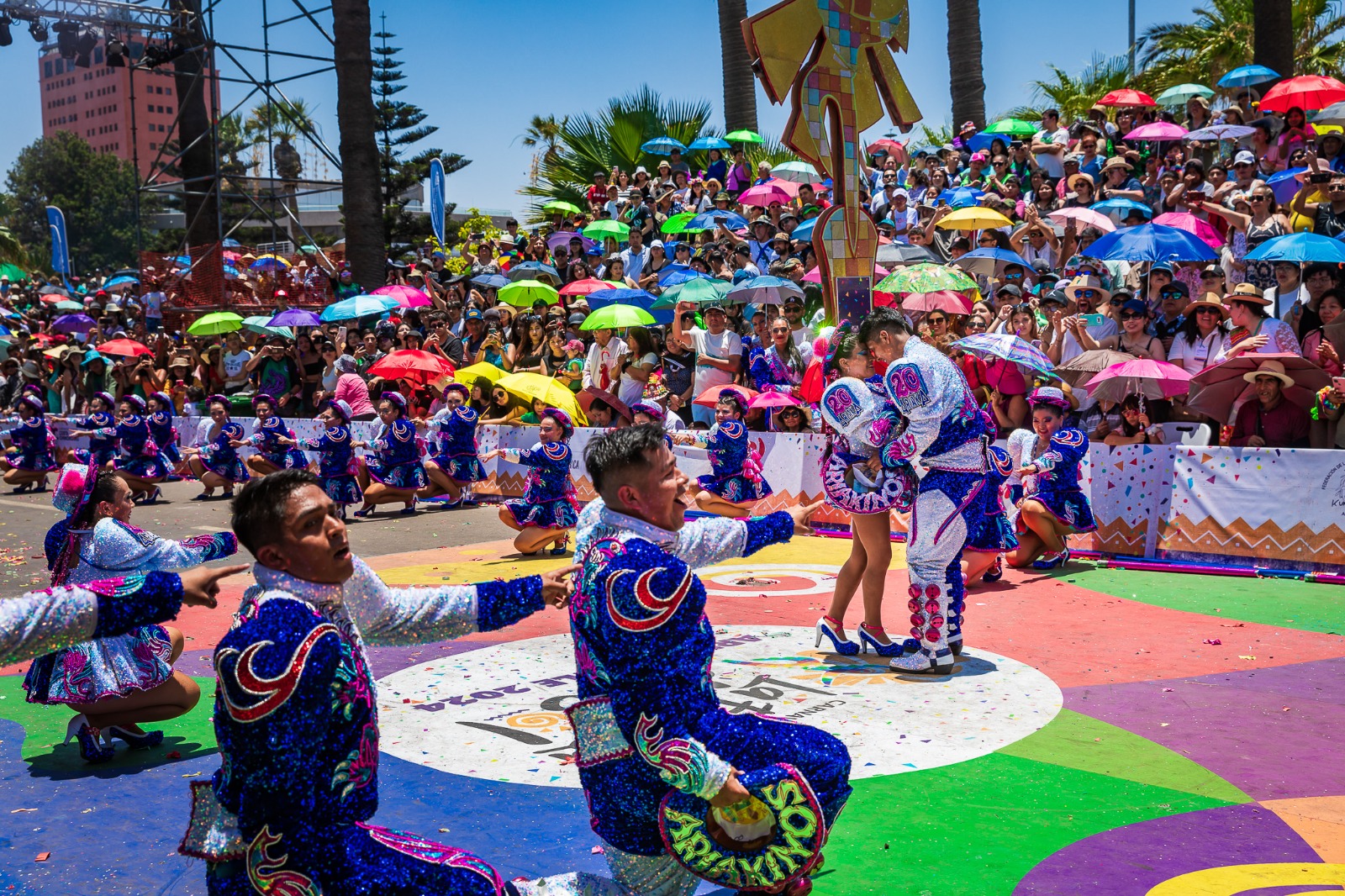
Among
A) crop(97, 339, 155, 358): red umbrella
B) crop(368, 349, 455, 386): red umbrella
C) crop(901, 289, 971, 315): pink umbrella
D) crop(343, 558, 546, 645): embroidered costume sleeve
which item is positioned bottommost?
crop(343, 558, 546, 645): embroidered costume sleeve

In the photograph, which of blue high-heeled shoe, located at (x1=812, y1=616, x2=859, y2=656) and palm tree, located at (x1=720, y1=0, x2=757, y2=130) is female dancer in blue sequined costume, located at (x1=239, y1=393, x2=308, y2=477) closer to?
blue high-heeled shoe, located at (x1=812, y1=616, x2=859, y2=656)

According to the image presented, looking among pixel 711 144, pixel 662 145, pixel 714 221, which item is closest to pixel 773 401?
pixel 714 221

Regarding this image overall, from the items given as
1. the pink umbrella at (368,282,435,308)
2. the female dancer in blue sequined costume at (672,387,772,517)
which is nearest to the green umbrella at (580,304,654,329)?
the female dancer in blue sequined costume at (672,387,772,517)

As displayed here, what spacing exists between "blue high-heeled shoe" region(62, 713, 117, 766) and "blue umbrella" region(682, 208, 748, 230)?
1392 cm

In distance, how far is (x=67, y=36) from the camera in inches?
952

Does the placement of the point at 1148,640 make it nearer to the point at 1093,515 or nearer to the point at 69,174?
the point at 1093,515

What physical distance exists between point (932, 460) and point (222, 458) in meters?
12.8

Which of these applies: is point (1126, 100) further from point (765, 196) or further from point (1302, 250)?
point (1302, 250)

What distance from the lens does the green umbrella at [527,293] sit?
18000 mm

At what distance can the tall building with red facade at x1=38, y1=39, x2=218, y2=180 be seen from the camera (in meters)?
146

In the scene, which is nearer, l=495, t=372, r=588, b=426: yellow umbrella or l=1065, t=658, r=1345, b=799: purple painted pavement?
l=1065, t=658, r=1345, b=799: purple painted pavement

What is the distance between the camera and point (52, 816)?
4.80 m

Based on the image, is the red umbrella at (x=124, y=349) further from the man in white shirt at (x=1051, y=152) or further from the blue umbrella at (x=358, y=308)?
the man in white shirt at (x=1051, y=152)

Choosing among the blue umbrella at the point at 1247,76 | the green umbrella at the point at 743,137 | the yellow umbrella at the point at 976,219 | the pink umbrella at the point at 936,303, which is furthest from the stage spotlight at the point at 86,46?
the blue umbrella at the point at 1247,76
